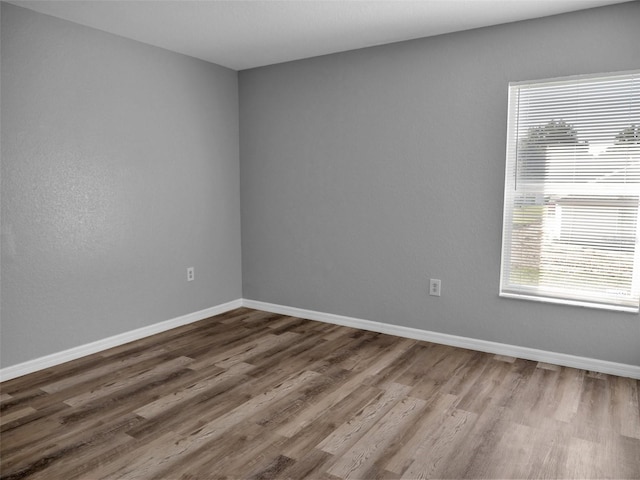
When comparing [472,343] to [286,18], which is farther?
[472,343]

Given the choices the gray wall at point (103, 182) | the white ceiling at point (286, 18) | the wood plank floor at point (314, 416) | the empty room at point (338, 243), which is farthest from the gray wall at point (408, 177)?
the gray wall at point (103, 182)

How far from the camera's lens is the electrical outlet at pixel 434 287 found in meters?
3.80

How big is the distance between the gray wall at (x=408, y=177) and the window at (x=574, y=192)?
0.10 metres

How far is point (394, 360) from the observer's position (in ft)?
11.4

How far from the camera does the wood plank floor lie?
2.15 m

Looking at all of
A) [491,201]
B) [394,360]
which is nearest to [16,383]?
[394,360]

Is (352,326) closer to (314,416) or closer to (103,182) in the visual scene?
(314,416)

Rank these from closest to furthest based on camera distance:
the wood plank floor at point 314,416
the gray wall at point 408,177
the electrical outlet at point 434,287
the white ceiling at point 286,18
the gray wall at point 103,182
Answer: the wood plank floor at point 314,416, the white ceiling at point 286,18, the gray wall at point 103,182, the gray wall at point 408,177, the electrical outlet at point 434,287

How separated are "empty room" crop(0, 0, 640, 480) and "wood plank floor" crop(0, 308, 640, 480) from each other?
0.02 m

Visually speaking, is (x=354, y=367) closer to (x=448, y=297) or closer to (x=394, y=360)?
(x=394, y=360)

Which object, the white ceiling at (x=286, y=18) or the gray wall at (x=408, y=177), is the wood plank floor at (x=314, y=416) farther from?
the white ceiling at (x=286, y=18)

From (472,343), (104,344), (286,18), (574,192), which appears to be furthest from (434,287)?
(104,344)

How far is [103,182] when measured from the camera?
3619 mm

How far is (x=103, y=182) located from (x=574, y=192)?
11.2 ft
